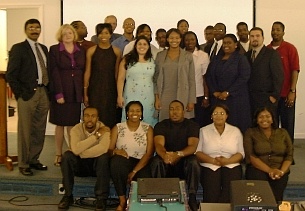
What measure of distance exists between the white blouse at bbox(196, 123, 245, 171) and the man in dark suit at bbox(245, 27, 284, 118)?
0.66 meters

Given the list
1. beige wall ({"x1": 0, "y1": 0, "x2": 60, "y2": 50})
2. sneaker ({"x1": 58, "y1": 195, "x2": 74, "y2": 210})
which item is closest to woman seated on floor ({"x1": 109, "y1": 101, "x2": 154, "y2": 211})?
sneaker ({"x1": 58, "y1": 195, "x2": 74, "y2": 210})

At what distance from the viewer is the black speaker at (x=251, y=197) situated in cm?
263

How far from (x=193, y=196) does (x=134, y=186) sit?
1087 millimetres

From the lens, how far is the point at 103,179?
4.34 meters

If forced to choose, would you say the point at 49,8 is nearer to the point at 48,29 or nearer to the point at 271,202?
the point at 48,29

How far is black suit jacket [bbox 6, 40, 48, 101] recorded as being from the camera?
4.51 m

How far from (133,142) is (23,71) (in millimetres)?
1203

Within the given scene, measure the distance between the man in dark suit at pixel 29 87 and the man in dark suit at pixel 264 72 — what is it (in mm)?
2025

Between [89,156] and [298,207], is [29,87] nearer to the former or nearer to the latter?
[89,156]

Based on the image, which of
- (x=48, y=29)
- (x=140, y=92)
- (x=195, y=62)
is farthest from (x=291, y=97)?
(x=48, y=29)

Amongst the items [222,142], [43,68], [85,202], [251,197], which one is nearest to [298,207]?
[251,197]

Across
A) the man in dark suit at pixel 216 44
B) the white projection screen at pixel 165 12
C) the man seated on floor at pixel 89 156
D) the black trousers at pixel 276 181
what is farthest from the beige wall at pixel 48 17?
the black trousers at pixel 276 181

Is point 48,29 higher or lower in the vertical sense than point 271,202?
higher

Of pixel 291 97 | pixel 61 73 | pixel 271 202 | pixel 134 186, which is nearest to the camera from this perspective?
pixel 271 202
